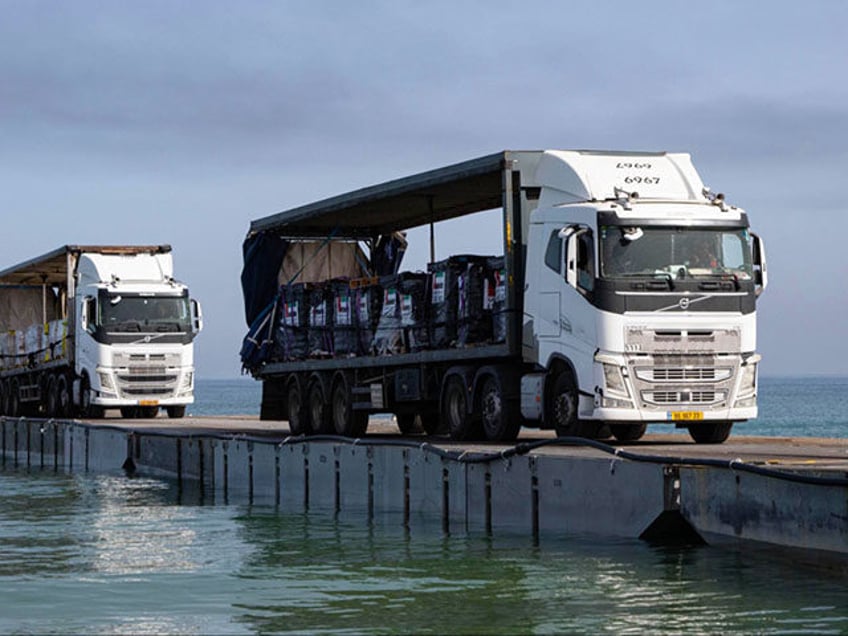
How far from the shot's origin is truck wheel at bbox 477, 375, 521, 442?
24.2 m

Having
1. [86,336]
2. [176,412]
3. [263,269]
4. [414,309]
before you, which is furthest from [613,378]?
[176,412]

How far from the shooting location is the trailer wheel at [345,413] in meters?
28.8

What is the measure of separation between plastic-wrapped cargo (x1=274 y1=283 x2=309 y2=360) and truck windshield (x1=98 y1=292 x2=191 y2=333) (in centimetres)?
1040

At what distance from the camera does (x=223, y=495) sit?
2847 cm

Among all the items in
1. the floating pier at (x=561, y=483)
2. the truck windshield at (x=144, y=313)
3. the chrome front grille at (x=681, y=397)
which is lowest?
the floating pier at (x=561, y=483)

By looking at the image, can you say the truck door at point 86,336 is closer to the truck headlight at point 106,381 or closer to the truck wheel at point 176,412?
the truck headlight at point 106,381

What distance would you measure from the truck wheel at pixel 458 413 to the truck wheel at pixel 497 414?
0.40m

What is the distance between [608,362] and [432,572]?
5.80m

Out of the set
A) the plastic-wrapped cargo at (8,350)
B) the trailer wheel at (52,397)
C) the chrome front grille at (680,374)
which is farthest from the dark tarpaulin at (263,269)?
the plastic-wrapped cargo at (8,350)

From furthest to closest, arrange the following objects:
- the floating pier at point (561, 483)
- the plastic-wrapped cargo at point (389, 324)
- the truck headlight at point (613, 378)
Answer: the plastic-wrapped cargo at point (389, 324) < the truck headlight at point (613, 378) < the floating pier at point (561, 483)

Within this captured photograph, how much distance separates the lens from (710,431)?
23875 millimetres

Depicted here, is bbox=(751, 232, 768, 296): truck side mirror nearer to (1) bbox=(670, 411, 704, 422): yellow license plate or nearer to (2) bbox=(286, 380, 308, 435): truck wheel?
(1) bbox=(670, 411, 704, 422): yellow license plate

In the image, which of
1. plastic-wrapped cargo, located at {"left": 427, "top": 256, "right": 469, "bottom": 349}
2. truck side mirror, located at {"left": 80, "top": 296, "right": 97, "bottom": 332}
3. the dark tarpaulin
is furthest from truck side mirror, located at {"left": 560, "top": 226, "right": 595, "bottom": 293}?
truck side mirror, located at {"left": 80, "top": 296, "right": 97, "bottom": 332}

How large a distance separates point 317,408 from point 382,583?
1380cm
